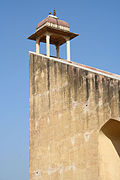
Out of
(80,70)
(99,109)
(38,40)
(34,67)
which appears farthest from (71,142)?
(38,40)

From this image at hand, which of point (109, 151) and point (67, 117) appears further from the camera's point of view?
point (67, 117)

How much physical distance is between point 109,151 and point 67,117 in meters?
1.96

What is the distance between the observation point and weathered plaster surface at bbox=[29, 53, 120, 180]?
10.8m

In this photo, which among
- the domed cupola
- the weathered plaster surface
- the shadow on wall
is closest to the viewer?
the shadow on wall

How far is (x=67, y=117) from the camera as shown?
1209 centimetres

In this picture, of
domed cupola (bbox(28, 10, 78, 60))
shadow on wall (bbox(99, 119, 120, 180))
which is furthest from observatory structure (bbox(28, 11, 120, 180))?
domed cupola (bbox(28, 10, 78, 60))

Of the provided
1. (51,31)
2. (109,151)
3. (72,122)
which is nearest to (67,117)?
(72,122)

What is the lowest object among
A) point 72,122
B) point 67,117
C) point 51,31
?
point 72,122

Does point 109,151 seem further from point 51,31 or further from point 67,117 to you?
point 51,31

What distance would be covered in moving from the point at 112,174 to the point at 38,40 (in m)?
7.55

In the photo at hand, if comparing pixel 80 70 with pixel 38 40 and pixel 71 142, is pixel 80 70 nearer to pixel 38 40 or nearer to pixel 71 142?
pixel 71 142

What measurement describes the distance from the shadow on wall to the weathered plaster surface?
14 cm

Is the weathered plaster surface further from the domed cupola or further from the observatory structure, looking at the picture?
the domed cupola

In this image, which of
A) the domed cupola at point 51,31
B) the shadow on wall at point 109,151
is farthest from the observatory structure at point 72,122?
the domed cupola at point 51,31
